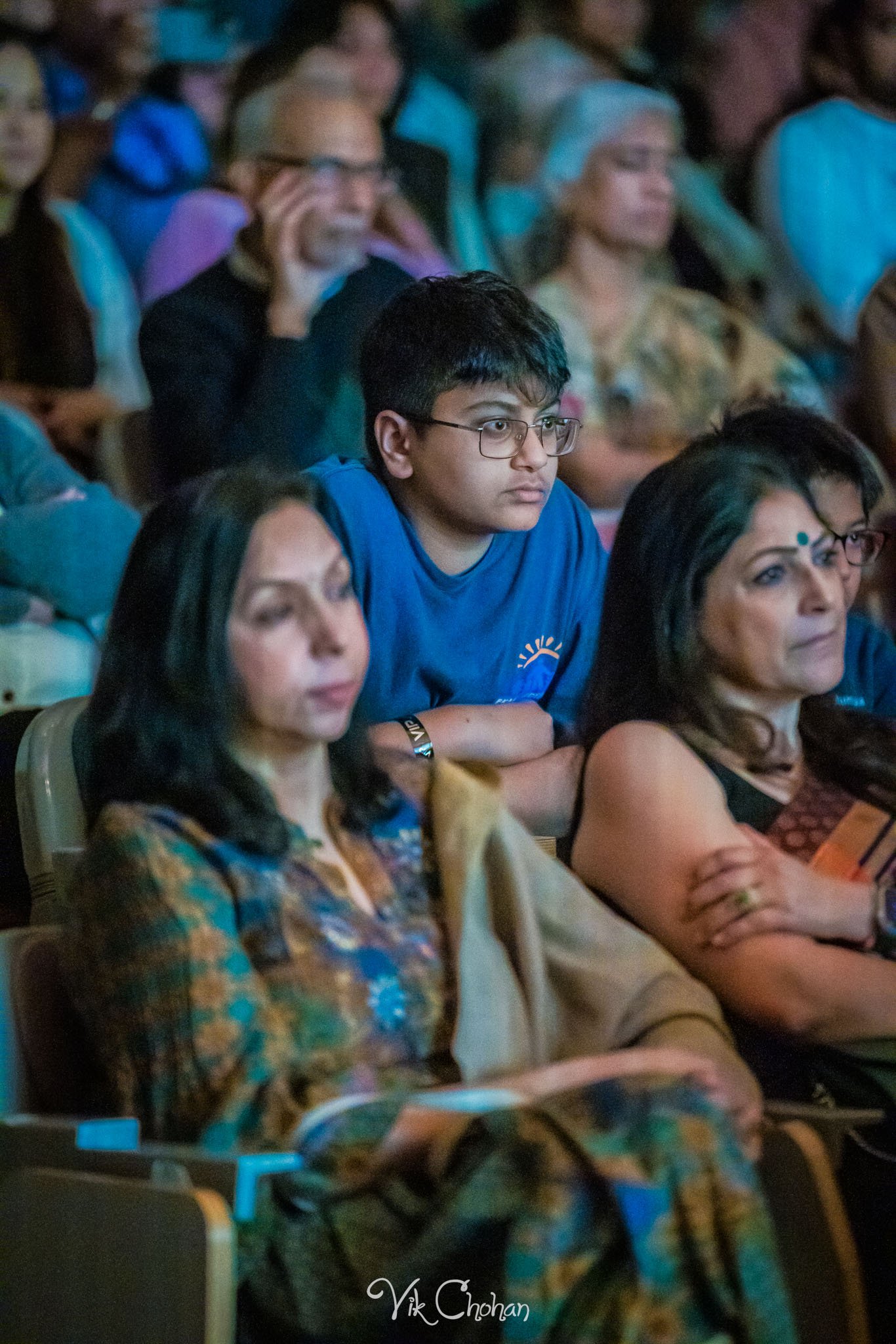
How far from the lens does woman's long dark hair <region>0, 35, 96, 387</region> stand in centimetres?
157

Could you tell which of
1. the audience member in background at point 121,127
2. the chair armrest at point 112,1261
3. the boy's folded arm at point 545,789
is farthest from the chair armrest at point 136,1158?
the audience member in background at point 121,127

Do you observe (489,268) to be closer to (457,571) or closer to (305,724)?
(457,571)

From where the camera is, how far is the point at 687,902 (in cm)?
145

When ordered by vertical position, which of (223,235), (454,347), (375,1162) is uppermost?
(223,235)

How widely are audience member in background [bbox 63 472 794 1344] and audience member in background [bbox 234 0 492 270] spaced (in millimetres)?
408

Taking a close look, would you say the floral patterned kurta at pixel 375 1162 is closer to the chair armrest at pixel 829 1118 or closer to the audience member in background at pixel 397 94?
the chair armrest at pixel 829 1118

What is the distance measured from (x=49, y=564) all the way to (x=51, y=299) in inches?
11.0

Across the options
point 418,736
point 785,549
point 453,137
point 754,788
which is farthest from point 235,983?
point 453,137

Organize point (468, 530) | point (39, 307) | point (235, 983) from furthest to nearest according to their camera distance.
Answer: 1. point (39, 307)
2. point (468, 530)
3. point (235, 983)

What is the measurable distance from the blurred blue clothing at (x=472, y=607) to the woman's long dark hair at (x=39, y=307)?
0.99 ft

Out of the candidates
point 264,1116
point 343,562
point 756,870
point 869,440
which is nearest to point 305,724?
point 343,562

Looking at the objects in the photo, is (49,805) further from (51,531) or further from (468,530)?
(468,530)

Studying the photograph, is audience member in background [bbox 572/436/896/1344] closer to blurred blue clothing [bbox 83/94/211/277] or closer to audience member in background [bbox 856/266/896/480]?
audience member in background [bbox 856/266/896/480]

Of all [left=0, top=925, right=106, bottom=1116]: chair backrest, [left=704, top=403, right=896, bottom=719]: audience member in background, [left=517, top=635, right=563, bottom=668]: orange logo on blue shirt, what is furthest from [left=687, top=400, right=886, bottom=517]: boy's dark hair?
[left=0, top=925, right=106, bottom=1116]: chair backrest
